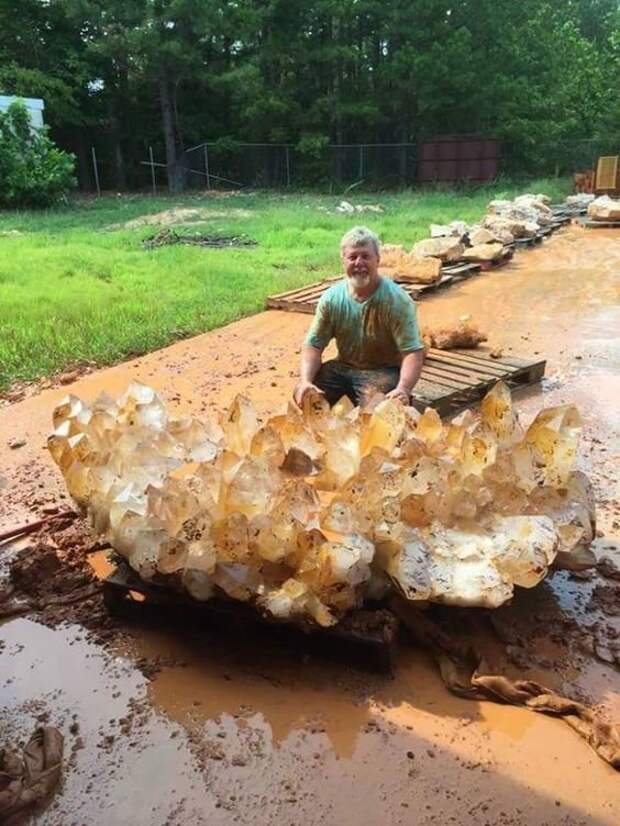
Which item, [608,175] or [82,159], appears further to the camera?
[82,159]

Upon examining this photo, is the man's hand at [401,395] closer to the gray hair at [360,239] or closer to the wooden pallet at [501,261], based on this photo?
the gray hair at [360,239]

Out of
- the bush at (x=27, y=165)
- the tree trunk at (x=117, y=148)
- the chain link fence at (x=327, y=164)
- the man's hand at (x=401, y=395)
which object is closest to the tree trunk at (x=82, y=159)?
the chain link fence at (x=327, y=164)

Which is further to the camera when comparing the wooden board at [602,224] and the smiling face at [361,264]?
the wooden board at [602,224]

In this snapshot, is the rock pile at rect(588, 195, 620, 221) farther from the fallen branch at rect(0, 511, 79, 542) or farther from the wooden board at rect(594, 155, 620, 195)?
the fallen branch at rect(0, 511, 79, 542)

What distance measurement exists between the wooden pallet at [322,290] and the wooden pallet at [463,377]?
206 centimetres

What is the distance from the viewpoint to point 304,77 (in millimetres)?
26047

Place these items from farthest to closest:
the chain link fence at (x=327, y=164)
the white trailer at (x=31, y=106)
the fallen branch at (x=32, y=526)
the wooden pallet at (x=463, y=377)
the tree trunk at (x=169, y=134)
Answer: the chain link fence at (x=327, y=164) < the tree trunk at (x=169, y=134) < the white trailer at (x=31, y=106) < the wooden pallet at (x=463, y=377) < the fallen branch at (x=32, y=526)

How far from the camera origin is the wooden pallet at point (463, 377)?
504cm

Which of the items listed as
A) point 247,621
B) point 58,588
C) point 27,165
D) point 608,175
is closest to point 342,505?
point 247,621

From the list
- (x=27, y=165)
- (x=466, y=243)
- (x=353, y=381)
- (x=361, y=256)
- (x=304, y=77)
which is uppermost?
(x=304, y=77)

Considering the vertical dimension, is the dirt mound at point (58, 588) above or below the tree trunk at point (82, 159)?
below

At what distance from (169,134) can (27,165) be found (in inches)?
284

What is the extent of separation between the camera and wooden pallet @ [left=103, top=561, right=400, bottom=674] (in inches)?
103

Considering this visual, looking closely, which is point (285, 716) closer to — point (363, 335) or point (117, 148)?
point (363, 335)
